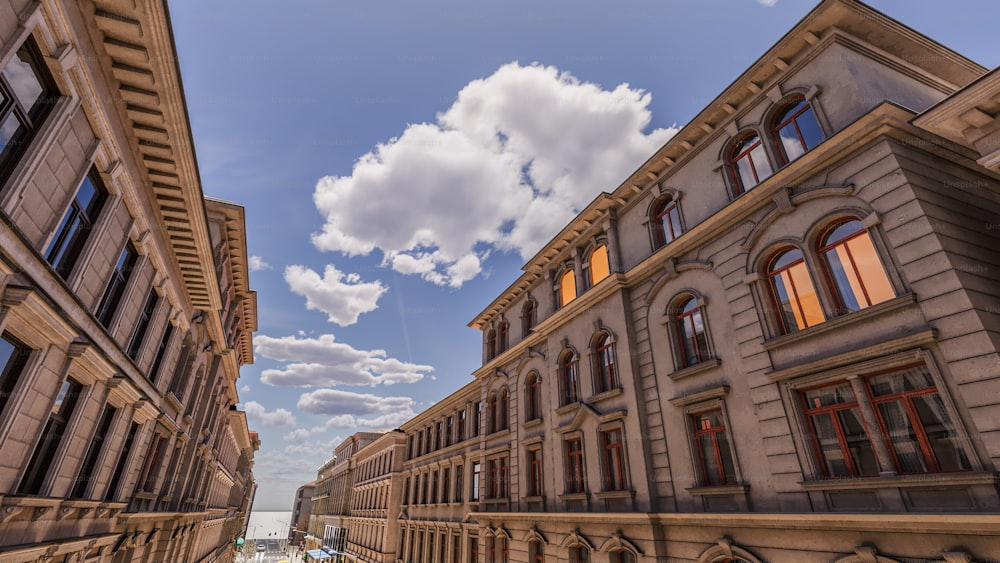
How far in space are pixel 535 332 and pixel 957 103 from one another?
636 inches

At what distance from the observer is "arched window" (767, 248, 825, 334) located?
10832 millimetres

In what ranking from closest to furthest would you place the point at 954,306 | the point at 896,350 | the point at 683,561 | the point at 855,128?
the point at 954,306
the point at 896,350
the point at 855,128
the point at 683,561

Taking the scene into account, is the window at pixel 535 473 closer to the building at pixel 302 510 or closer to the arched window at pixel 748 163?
the arched window at pixel 748 163

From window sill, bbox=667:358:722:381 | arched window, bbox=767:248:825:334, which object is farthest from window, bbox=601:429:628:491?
arched window, bbox=767:248:825:334

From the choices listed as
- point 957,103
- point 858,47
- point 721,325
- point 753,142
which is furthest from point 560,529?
point 858,47

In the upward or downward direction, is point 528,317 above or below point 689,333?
above

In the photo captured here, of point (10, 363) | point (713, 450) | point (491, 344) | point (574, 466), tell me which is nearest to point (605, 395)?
point (574, 466)

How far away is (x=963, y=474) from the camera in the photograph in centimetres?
761

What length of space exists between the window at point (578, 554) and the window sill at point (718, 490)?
5.33 meters

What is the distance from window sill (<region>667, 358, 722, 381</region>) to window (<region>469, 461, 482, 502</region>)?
15296 mm

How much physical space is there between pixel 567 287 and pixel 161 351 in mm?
15862

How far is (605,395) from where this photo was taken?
1628 cm

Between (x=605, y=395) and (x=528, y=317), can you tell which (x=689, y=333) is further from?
(x=528, y=317)

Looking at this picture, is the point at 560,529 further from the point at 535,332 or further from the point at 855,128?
the point at 855,128
